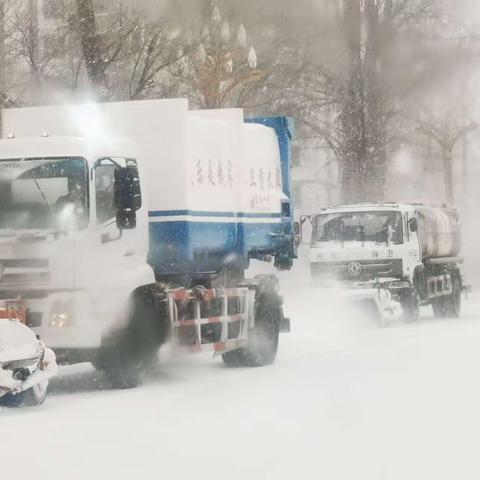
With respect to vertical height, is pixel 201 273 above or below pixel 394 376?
above

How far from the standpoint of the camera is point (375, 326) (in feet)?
85.3

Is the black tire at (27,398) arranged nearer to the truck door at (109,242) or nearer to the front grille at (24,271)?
the front grille at (24,271)

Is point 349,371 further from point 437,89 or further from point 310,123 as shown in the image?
point 310,123

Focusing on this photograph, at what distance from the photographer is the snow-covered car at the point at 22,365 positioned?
1246 centimetres

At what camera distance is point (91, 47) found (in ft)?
89.3

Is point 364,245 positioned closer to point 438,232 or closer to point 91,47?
point 438,232

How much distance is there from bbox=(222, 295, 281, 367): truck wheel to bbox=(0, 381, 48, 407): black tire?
453cm

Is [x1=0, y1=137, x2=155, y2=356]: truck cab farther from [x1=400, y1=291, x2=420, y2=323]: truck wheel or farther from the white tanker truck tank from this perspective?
the white tanker truck tank

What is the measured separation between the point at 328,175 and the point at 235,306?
71368mm

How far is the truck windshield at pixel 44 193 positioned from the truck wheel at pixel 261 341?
3.97 metres

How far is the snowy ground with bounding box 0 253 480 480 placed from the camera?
9047 millimetres

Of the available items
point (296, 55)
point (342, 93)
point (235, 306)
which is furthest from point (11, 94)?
point (235, 306)

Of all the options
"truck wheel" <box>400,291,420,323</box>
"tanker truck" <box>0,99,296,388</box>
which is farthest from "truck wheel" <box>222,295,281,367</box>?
"truck wheel" <box>400,291,420,323</box>

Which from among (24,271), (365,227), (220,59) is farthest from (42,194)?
(365,227)
